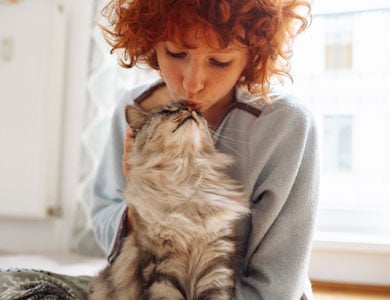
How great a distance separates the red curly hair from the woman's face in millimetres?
25

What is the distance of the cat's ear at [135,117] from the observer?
124 centimetres

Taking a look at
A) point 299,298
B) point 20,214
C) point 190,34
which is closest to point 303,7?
point 190,34

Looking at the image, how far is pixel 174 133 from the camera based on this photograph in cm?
115

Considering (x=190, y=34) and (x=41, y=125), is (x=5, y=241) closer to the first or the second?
(x=41, y=125)

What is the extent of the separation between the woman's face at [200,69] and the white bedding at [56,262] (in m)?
1.25

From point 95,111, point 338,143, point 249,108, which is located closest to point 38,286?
point 249,108

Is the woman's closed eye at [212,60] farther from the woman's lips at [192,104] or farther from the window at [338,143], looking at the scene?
the window at [338,143]

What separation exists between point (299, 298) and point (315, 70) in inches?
65.9

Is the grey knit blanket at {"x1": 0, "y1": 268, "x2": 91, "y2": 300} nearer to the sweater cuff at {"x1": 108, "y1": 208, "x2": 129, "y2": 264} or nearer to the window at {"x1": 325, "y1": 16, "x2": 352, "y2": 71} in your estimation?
the sweater cuff at {"x1": 108, "y1": 208, "x2": 129, "y2": 264}

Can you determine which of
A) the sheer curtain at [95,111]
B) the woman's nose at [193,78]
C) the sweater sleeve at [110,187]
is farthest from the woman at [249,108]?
the sheer curtain at [95,111]

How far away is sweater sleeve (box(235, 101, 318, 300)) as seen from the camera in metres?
1.14

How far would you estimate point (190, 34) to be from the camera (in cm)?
108

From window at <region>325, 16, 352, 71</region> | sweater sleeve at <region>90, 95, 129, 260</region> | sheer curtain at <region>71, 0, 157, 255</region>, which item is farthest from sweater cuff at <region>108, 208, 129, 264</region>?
window at <region>325, 16, 352, 71</region>

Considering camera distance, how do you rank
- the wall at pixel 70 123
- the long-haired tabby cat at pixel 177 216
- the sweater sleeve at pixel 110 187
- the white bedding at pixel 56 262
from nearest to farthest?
the long-haired tabby cat at pixel 177 216, the sweater sleeve at pixel 110 187, the white bedding at pixel 56 262, the wall at pixel 70 123
